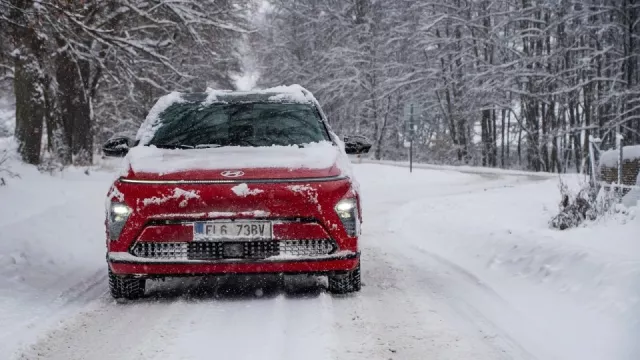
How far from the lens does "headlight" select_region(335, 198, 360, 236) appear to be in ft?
15.2

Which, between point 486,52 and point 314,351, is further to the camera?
point 486,52

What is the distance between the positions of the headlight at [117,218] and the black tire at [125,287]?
0.40 metres

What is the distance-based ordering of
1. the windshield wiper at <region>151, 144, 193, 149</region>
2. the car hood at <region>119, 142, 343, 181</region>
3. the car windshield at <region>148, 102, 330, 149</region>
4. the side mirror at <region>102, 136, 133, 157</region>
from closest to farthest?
the car hood at <region>119, 142, 343, 181</region>, the windshield wiper at <region>151, 144, 193, 149</region>, the car windshield at <region>148, 102, 330, 149</region>, the side mirror at <region>102, 136, 133, 157</region>

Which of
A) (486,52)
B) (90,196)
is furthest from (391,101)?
(90,196)

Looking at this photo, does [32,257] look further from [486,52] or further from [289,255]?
[486,52]

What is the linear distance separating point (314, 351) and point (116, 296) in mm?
2052

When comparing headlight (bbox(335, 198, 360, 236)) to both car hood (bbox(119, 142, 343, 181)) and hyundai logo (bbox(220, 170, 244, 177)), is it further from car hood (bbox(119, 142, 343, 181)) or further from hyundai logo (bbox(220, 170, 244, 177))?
hyundai logo (bbox(220, 170, 244, 177))

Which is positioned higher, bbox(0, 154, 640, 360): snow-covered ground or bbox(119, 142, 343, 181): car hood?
bbox(119, 142, 343, 181): car hood

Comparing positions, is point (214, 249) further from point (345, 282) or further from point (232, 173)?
point (345, 282)

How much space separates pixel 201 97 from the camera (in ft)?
20.1

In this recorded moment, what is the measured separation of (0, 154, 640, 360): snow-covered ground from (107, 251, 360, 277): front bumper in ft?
0.91

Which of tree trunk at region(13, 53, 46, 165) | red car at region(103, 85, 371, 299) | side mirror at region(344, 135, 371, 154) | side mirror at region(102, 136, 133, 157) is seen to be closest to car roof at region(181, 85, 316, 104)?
side mirror at region(344, 135, 371, 154)

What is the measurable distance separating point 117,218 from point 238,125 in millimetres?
1545

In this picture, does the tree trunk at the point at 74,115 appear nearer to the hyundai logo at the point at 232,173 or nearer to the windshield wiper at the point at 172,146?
the windshield wiper at the point at 172,146
